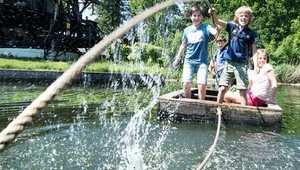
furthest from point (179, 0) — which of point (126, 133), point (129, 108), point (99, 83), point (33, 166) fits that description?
point (99, 83)

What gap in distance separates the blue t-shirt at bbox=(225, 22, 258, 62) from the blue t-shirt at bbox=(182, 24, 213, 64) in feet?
1.47

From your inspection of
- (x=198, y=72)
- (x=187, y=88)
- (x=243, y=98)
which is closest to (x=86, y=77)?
(x=187, y=88)

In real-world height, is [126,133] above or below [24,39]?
below

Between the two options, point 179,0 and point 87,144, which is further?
point 87,144

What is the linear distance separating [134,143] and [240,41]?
236 cm

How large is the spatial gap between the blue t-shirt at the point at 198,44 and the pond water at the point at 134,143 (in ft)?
3.56

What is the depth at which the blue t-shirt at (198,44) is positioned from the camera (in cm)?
605

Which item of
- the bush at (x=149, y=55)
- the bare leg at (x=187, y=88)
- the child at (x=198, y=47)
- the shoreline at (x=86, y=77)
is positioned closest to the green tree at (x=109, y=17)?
the bush at (x=149, y=55)

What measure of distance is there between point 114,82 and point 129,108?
5945 millimetres

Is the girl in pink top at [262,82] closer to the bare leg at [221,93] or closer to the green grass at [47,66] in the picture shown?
the bare leg at [221,93]

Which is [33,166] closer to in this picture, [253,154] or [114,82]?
[253,154]

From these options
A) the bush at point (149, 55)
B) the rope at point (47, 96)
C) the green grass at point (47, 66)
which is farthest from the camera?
the bush at point (149, 55)

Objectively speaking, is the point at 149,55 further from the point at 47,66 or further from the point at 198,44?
the point at 198,44

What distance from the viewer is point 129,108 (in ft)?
25.2
